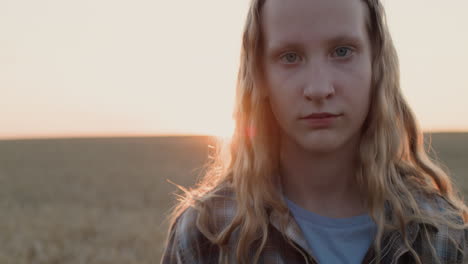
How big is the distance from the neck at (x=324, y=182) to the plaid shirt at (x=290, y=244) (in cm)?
14

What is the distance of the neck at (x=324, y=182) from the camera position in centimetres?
211

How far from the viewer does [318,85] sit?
6.23 ft

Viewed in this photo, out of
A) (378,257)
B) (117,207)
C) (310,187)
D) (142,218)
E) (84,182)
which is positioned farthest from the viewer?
(84,182)

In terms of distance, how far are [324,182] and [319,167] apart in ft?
0.22

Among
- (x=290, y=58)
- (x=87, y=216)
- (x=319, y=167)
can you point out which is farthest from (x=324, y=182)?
(x=87, y=216)

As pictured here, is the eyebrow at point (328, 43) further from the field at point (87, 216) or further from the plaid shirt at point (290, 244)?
the field at point (87, 216)

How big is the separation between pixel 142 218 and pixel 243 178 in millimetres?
8547

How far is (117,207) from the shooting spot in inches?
476

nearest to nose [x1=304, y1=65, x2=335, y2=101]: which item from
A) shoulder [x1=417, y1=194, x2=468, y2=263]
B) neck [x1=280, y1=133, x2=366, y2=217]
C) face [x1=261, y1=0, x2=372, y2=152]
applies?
face [x1=261, y1=0, x2=372, y2=152]

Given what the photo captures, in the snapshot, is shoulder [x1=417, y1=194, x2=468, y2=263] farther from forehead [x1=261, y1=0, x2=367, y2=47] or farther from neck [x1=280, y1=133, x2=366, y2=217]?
forehead [x1=261, y1=0, x2=367, y2=47]

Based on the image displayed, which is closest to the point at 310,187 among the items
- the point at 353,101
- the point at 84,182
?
the point at 353,101

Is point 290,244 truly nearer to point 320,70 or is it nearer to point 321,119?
point 321,119

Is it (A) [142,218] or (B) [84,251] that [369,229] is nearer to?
(B) [84,251]

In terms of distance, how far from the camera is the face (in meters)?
1.93
